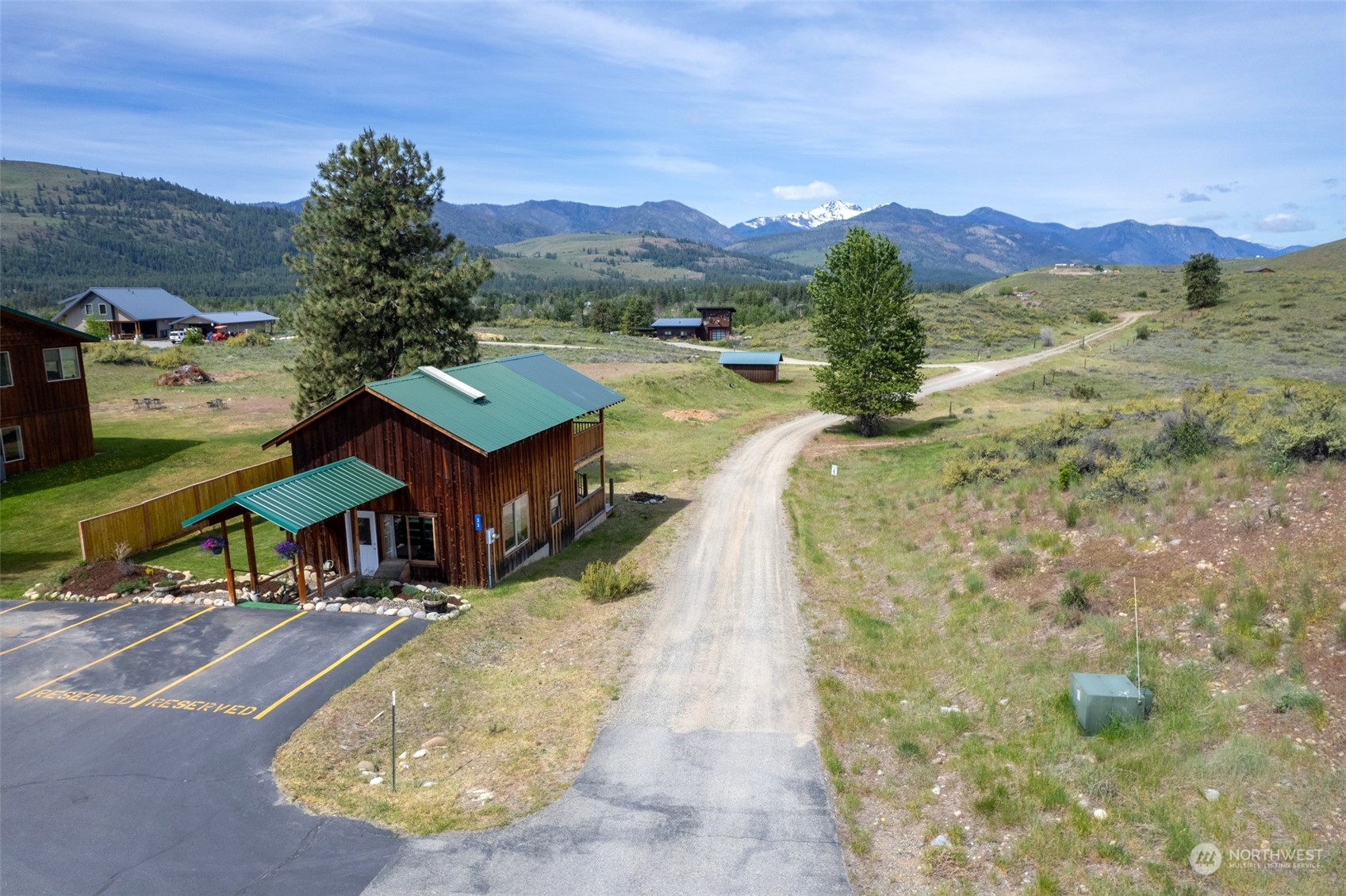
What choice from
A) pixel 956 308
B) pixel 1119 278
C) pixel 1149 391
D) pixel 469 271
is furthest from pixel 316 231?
pixel 1119 278

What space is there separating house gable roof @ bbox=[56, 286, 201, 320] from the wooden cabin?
9964 centimetres

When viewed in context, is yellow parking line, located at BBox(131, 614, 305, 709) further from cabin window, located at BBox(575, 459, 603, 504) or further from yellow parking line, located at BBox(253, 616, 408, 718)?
cabin window, located at BBox(575, 459, 603, 504)

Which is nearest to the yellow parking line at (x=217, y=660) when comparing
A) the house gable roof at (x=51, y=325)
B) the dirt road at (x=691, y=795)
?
the dirt road at (x=691, y=795)

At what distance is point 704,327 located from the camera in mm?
126438

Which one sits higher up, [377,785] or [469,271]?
[469,271]

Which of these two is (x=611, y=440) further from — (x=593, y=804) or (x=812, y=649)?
(x=593, y=804)

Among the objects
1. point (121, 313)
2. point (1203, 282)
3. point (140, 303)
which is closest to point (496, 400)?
point (121, 313)

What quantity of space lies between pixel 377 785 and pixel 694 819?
5.68 metres

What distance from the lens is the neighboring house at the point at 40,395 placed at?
33.8 metres

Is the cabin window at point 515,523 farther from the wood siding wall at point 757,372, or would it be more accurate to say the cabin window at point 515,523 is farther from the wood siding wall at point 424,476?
the wood siding wall at point 757,372

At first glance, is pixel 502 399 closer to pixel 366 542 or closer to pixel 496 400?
pixel 496 400

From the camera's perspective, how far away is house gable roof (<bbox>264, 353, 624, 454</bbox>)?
22.2 m

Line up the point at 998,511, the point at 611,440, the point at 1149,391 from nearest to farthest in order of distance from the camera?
the point at 998,511, the point at 611,440, the point at 1149,391

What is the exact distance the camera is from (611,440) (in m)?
47.7
